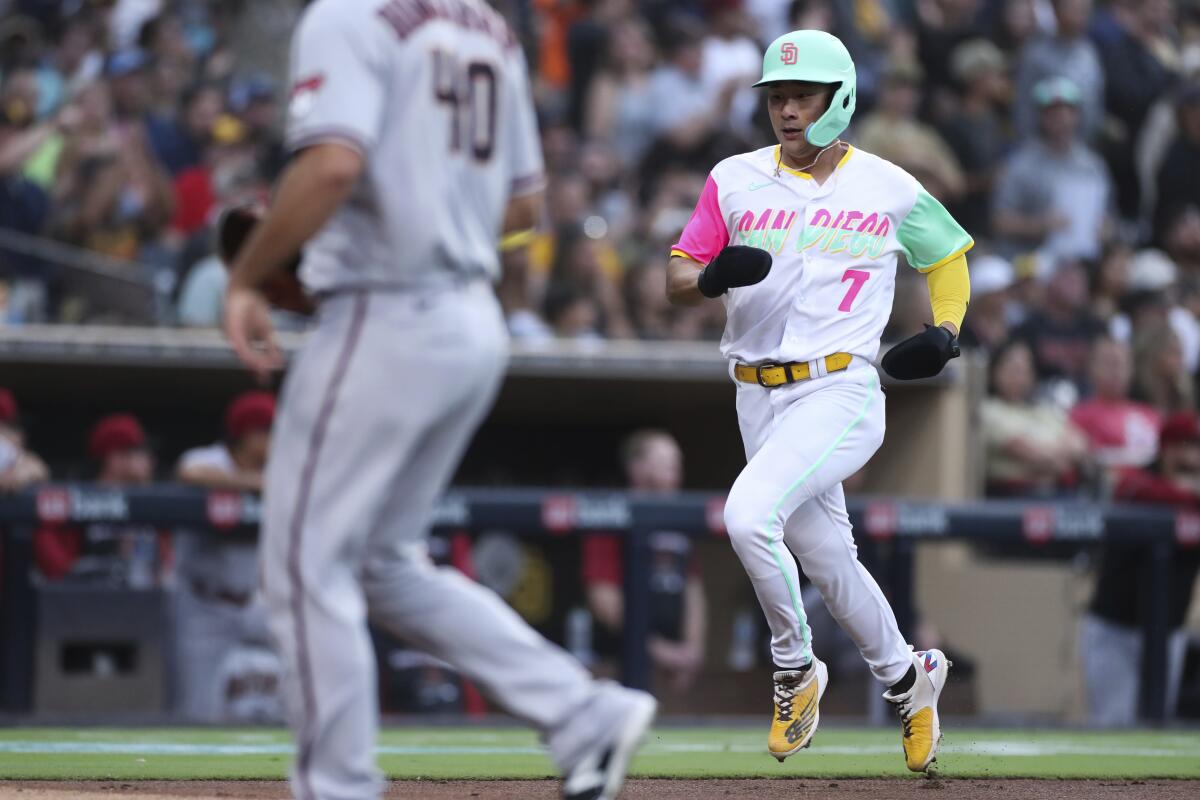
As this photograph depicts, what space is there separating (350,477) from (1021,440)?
6456 millimetres

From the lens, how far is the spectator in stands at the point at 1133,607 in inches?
340

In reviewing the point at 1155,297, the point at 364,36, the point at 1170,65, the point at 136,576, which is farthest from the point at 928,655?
the point at 1170,65

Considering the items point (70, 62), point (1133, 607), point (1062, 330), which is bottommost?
point (1133, 607)

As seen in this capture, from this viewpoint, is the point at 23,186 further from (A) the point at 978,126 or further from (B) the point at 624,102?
(A) the point at 978,126

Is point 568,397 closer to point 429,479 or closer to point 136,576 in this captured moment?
point 136,576

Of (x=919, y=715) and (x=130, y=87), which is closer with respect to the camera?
(x=919, y=715)

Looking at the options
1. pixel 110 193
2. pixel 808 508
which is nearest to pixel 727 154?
pixel 110 193

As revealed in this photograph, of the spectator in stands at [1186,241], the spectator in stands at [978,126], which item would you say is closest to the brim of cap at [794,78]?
the spectator in stands at [978,126]

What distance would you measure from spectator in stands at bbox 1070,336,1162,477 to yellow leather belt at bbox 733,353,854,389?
5023 mm

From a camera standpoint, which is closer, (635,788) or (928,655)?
(635,788)

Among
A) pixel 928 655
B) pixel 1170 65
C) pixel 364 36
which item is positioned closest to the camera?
pixel 364 36

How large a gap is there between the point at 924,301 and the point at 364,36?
6.25 meters

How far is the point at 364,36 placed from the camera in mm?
3449

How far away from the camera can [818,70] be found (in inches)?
210
